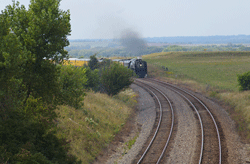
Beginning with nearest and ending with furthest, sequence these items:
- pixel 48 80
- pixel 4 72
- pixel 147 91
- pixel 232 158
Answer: pixel 4 72, pixel 48 80, pixel 232 158, pixel 147 91

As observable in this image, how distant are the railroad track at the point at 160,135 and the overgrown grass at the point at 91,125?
3.29 m

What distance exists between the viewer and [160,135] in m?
19.3

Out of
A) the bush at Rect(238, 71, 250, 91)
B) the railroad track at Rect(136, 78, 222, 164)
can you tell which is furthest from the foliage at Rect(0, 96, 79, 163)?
the bush at Rect(238, 71, 250, 91)

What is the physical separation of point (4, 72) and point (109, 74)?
24.4m

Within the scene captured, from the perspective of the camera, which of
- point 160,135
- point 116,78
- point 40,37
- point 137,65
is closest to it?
point 40,37

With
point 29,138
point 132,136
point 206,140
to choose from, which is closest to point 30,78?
point 29,138

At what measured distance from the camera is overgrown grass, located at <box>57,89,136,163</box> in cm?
1545

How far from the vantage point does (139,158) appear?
15320 millimetres

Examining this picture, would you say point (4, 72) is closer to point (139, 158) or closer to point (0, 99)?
point (0, 99)

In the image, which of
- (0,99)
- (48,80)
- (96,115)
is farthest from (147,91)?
(0,99)

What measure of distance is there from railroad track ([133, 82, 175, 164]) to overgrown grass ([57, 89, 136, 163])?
329 cm

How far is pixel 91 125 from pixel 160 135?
5911 mm

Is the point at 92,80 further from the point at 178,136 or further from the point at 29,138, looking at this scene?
the point at 29,138

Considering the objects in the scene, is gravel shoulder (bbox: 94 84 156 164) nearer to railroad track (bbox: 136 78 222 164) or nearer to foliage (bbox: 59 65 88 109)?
railroad track (bbox: 136 78 222 164)
